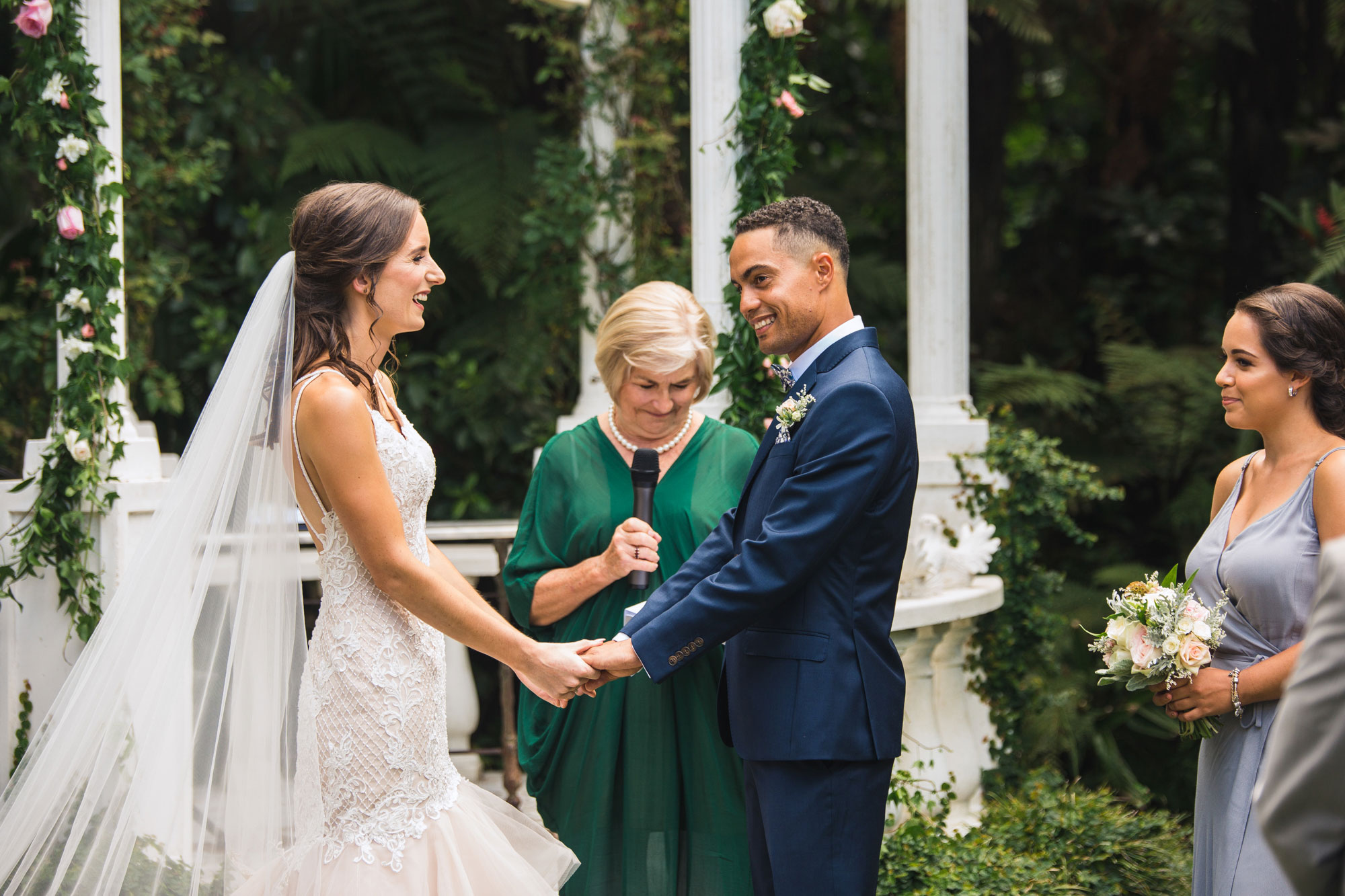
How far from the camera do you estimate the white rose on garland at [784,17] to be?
3.75 meters

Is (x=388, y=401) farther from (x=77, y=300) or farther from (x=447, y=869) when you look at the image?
(x=77, y=300)

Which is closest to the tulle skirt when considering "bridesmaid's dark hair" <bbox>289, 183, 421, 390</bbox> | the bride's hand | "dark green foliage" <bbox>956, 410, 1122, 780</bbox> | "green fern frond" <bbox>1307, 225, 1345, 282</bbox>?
the bride's hand

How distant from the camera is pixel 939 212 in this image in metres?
5.02

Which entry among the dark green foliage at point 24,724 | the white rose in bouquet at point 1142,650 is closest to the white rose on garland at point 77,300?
the dark green foliage at point 24,724

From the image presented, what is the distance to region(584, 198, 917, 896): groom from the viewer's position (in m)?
2.34

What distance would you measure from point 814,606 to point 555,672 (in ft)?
2.03

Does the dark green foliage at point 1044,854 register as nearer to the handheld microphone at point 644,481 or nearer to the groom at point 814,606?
the groom at point 814,606

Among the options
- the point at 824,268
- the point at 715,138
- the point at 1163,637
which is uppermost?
the point at 715,138

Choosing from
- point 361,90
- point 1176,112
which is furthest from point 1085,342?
point 361,90

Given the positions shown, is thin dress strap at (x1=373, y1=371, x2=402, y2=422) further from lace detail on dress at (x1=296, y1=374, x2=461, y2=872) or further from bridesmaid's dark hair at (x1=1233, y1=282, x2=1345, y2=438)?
bridesmaid's dark hair at (x1=1233, y1=282, x2=1345, y2=438)

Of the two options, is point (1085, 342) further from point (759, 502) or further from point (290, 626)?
point (290, 626)

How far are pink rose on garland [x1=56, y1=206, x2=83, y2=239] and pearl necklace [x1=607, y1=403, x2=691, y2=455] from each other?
6.55 ft

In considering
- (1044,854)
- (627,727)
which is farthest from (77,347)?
(1044,854)

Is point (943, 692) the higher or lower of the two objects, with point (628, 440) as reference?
lower
